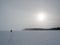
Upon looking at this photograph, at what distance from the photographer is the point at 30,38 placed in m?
0.96

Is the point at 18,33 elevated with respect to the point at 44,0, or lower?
lower

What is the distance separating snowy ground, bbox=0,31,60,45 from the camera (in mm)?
948

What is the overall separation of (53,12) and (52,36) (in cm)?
37

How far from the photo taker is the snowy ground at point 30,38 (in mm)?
948

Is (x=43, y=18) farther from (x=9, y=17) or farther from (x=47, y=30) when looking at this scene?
(x=9, y=17)

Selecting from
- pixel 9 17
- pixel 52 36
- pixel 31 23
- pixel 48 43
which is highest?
pixel 9 17

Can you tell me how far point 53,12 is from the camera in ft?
3.32

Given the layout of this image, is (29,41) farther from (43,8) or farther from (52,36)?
(43,8)

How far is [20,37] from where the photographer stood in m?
0.95

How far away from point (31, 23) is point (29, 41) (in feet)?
0.89

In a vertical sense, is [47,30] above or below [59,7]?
below

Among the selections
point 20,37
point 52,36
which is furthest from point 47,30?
point 20,37

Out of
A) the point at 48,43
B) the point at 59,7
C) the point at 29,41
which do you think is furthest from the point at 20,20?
the point at 59,7

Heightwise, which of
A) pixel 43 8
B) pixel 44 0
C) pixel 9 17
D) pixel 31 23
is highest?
pixel 44 0
